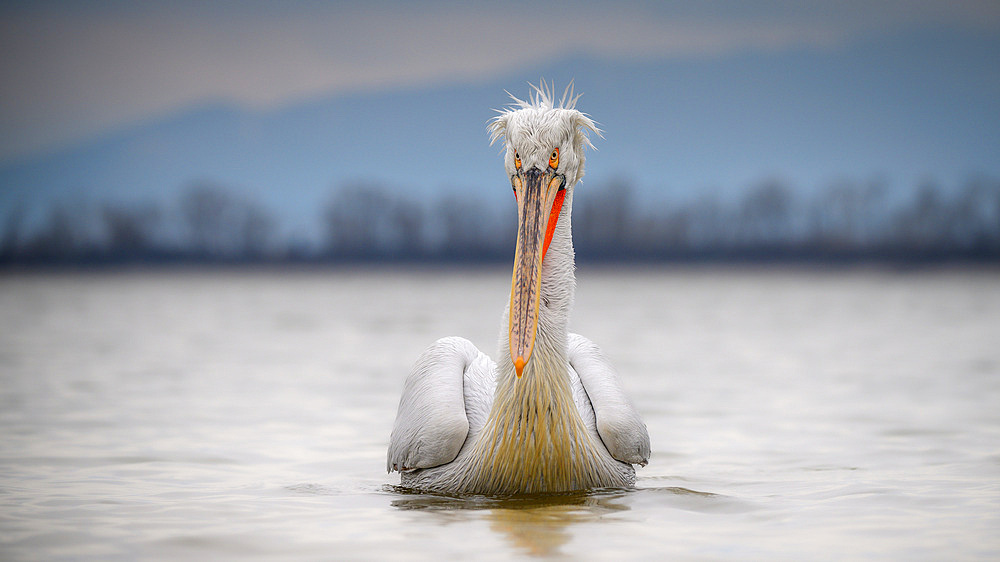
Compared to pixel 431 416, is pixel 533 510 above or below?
below

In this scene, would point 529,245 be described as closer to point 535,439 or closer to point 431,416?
point 535,439

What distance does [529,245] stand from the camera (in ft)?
17.5

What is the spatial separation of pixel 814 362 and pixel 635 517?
35.8 ft

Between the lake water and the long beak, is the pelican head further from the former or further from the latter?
the lake water

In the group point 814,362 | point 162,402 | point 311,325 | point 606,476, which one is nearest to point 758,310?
point 311,325

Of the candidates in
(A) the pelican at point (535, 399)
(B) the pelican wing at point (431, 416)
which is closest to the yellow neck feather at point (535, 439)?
(A) the pelican at point (535, 399)

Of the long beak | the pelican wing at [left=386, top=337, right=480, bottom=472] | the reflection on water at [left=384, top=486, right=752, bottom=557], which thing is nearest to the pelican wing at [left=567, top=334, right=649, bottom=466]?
the reflection on water at [left=384, top=486, right=752, bottom=557]

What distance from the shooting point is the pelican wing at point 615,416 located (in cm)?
598

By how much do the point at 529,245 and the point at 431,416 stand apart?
4.05ft

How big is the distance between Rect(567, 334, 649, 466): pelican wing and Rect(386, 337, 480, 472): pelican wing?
29.1 inches

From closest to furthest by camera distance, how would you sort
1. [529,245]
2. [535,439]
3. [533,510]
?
[529,245], [533,510], [535,439]

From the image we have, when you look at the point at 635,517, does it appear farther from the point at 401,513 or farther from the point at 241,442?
the point at 241,442

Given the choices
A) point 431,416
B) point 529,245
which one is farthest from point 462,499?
point 529,245

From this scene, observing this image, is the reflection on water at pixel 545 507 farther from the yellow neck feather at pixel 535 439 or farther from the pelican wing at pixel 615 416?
the pelican wing at pixel 615 416
